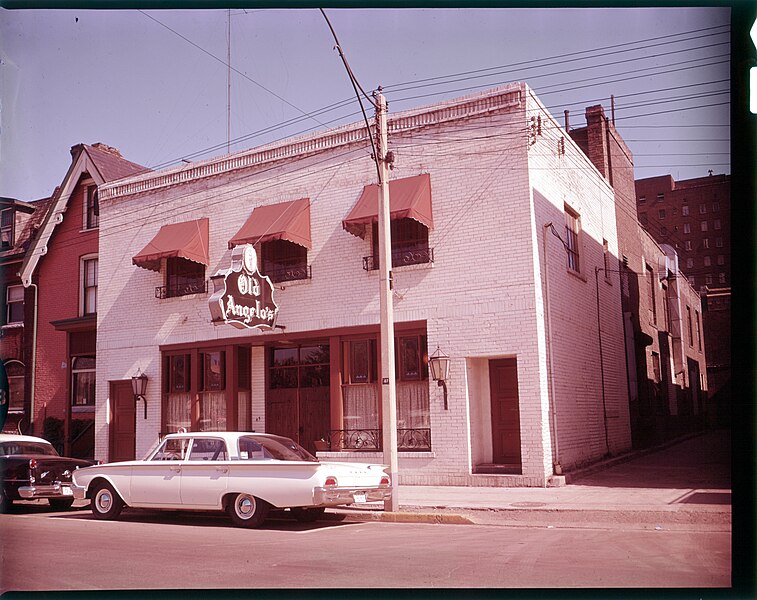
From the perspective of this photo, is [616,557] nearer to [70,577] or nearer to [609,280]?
[70,577]

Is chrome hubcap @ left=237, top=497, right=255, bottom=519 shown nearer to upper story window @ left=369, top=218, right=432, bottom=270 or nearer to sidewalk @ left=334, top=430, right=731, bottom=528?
sidewalk @ left=334, top=430, right=731, bottom=528

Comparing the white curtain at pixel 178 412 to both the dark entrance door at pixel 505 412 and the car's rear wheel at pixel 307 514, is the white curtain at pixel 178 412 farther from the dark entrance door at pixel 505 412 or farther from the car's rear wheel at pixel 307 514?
the car's rear wheel at pixel 307 514

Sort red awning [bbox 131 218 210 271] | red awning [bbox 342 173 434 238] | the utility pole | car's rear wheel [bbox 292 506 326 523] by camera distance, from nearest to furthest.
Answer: car's rear wheel [bbox 292 506 326 523]
the utility pole
red awning [bbox 342 173 434 238]
red awning [bbox 131 218 210 271]

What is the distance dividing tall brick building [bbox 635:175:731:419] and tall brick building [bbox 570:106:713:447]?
1.67m

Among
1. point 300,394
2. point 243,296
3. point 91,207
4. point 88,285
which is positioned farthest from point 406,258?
point 91,207

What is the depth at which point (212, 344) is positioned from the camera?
804 inches

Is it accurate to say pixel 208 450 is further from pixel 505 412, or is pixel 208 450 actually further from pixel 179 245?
pixel 179 245

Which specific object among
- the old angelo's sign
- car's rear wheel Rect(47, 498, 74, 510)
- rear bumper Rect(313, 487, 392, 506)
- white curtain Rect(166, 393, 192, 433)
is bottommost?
car's rear wheel Rect(47, 498, 74, 510)

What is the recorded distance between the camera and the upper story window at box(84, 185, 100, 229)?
78.4 ft

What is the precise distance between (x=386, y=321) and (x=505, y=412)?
16.8 feet

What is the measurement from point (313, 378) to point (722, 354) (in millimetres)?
26770

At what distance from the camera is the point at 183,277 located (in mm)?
21328

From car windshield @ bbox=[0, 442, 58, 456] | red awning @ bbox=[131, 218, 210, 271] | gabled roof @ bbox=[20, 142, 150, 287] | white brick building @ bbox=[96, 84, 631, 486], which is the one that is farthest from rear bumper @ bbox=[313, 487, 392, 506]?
gabled roof @ bbox=[20, 142, 150, 287]

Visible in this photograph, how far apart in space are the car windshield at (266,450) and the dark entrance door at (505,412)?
5.75 metres
